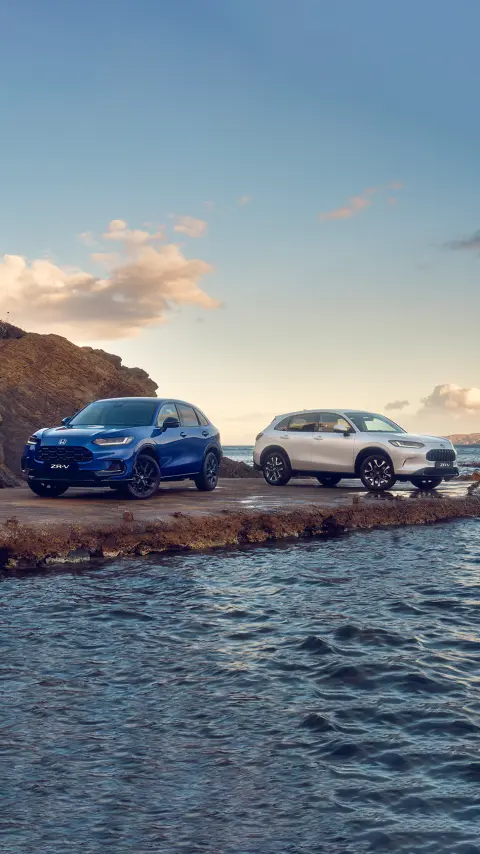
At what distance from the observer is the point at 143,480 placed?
1458cm

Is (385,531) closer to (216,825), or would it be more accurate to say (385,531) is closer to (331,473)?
(331,473)

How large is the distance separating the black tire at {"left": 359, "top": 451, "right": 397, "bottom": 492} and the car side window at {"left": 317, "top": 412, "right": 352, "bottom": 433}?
0.87 meters

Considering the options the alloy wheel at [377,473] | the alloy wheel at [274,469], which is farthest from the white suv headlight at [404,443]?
the alloy wheel at [274,469]

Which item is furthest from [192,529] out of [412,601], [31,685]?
[31,685]

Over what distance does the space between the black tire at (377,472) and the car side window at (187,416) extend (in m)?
3.50

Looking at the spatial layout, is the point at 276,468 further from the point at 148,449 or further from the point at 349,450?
the point at 148,449

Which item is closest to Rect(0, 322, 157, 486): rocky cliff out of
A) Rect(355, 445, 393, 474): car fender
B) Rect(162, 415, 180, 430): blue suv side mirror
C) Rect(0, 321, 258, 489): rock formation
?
Rect(0, 321, 258, 489): rock formation

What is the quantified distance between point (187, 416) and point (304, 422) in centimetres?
310

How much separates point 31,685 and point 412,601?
4.25 metres

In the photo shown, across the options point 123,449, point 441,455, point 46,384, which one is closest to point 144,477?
point 123,449

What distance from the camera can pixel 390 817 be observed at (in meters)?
4.02

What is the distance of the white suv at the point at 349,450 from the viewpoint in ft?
55.9

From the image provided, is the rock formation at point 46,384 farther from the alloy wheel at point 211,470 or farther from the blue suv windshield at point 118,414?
the blue suv windshield at point 118,414

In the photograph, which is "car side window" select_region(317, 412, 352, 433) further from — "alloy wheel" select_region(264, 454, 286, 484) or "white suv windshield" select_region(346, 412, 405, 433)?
"alloy wheel" select_region(264, 454, 286, 484)
